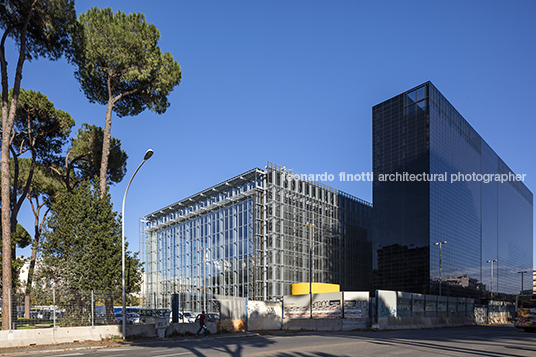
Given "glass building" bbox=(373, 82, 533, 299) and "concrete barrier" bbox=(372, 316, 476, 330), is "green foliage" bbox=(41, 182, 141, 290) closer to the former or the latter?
"concrete barrier" bbox=(372, 316, 476, 330)

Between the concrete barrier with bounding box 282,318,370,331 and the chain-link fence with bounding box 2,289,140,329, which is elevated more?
the chain-link fence with bounding box 2,289,140,329

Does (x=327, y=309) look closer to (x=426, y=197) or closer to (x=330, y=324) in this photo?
(x=330, y=324)

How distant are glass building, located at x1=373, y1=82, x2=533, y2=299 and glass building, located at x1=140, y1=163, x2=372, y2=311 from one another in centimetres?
596

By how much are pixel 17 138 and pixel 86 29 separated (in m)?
10.8

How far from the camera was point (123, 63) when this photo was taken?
28703 millimetres

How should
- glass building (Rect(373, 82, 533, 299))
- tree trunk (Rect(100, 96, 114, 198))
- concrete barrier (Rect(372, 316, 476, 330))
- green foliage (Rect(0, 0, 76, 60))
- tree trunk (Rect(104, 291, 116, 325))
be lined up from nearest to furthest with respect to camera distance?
tree trunk (Rect(104, 291, 116, 325))
green foliage (Rect(0, 0, 76, 60))
tree trunk (Rect(100, 96, 114, 198))
concrete barrier (Rect(372, 316, 476, 330))
glass building (Rect(373, 82, 533, 299))

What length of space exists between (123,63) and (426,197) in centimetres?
5613

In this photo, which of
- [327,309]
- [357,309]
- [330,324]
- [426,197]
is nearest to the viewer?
[330,324]

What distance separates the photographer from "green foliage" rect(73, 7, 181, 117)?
28.3 metres

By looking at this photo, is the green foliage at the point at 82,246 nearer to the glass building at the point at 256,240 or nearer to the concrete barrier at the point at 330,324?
the concrete barrier at the point at 330,324

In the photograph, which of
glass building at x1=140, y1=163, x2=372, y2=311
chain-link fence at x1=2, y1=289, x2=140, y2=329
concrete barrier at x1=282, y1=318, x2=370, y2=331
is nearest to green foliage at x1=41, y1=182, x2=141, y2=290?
chain-link fence at x1=2, y1=289, x2=140, y2=329

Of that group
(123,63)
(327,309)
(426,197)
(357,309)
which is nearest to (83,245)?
(123,63)

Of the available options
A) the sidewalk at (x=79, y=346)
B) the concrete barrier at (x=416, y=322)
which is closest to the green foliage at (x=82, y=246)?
the sidewalk at (x=79, y=346)

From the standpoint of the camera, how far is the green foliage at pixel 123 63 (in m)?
28.3
